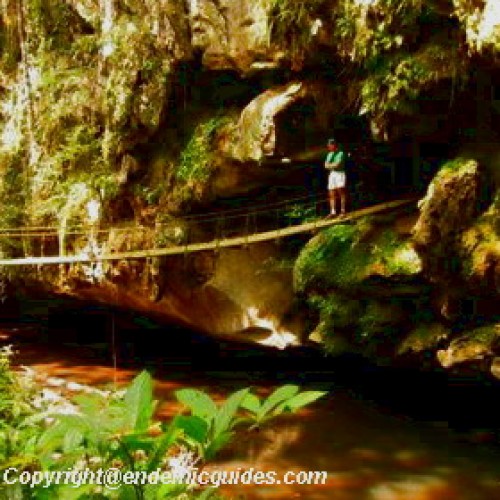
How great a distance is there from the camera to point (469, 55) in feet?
18.4

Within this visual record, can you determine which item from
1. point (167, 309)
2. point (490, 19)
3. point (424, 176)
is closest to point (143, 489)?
point (490, 19)

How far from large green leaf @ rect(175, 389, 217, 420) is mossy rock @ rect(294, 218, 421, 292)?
5405 millimetres

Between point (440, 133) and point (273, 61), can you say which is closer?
point (440, 133)

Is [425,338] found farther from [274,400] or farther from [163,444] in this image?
[163,444]

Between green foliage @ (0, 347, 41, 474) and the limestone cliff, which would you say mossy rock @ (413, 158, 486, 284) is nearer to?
the limestone cliff

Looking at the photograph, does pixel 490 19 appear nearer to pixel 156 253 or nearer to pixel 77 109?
pixel 156 253

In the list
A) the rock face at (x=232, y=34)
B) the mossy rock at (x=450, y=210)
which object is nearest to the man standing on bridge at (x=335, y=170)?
the rock face at (x=232, y=34)

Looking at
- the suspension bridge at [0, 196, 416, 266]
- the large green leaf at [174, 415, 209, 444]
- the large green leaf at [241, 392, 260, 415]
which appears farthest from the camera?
the suspension bridge at [0, 196, 416, 266]

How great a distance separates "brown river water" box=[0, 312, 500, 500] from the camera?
6219mm

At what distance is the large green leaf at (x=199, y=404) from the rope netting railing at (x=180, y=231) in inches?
254

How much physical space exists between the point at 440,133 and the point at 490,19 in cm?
182

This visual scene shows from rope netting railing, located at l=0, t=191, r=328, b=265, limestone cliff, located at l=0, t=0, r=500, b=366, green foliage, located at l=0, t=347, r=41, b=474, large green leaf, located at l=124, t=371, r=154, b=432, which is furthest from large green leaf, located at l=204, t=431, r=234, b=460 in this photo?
rope netting railing, located at l=0, t=191, r=328, b=265

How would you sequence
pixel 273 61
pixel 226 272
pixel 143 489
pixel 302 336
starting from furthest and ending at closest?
1. pixel 226 272
2. pixel 302 336
3. pixel 273 61
4. pixel 143 489

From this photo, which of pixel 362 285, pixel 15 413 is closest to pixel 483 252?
pixel 362 285
